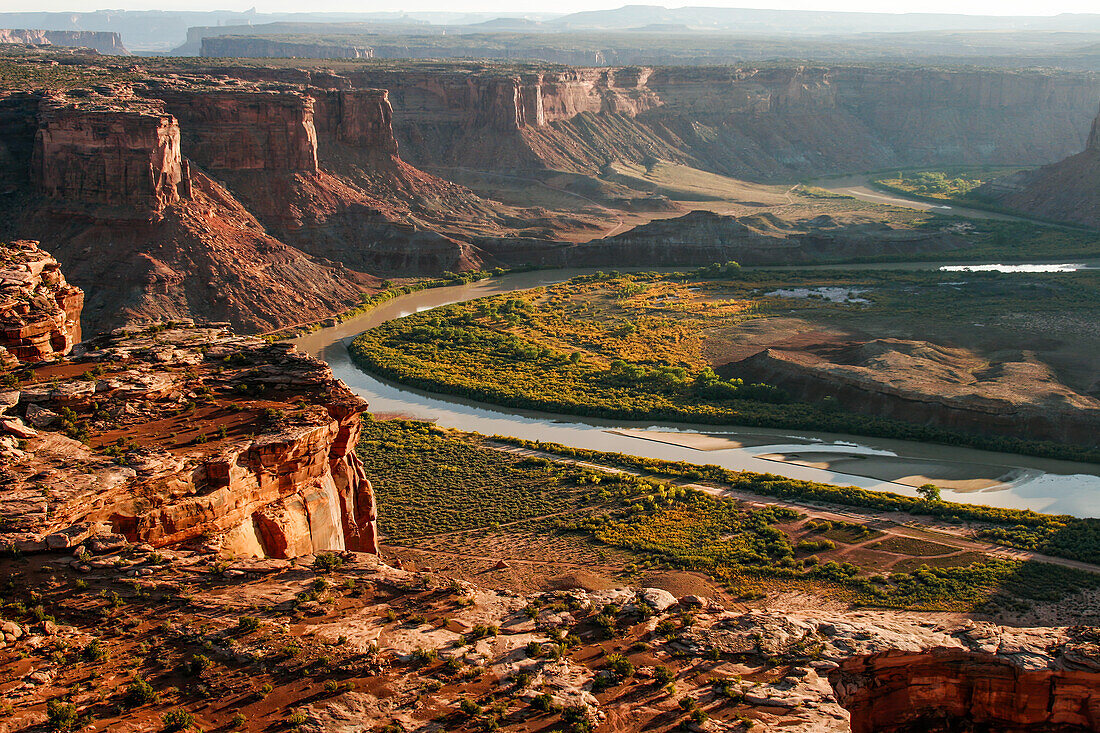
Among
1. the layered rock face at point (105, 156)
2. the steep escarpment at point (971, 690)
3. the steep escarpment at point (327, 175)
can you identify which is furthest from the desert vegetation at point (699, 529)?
the steep escarpment at point (327, 175)

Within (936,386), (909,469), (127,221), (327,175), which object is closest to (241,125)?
(327,175)

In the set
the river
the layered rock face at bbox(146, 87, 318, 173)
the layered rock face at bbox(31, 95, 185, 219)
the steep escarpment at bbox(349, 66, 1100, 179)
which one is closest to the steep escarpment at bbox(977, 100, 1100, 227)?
the steep escarpment at bbox(349, 66, 1100, 179)

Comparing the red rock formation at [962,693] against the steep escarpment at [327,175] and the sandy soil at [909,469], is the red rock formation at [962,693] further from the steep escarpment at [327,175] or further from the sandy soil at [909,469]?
the steep escarpment at [327,175]

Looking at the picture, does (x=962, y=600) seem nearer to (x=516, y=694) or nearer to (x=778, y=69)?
(x=516, y=694)

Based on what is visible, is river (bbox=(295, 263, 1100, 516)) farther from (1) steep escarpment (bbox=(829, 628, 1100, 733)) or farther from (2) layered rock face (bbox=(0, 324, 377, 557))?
(1) steep escarpment (bbox=(829, 628, 1100, 733))

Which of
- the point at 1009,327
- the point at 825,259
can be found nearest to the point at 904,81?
the point at 825,259

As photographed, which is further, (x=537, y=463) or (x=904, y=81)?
(x=904, y=81)

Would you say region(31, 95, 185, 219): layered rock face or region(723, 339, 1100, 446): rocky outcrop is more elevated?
region(31, 95, 185, 219): layered rock face
